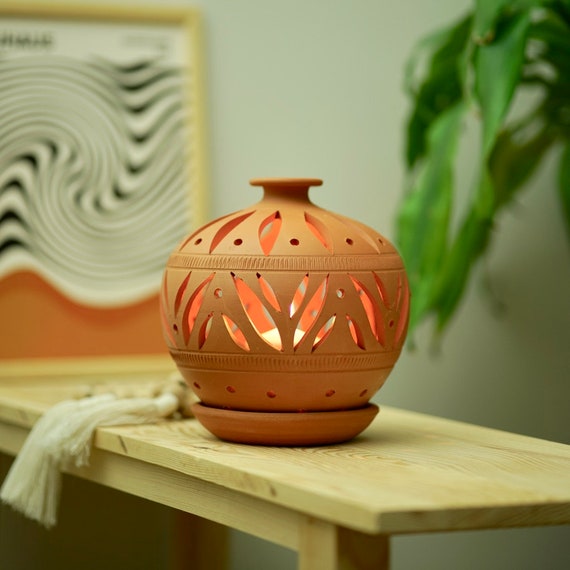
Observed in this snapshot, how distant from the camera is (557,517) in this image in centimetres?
108

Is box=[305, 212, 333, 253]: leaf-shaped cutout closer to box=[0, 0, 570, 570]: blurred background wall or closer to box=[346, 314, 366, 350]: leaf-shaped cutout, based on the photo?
box=[346, 314, 366, 350]: leaf-shaped cutout

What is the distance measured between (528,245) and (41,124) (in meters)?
1.01

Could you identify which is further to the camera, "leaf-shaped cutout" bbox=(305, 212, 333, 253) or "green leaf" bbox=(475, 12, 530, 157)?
"green leaf" bbox=(475, 12, 530, 157)

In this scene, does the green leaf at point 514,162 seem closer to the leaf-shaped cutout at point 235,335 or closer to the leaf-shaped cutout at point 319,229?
the leaf-shaped cutout at point 319,229

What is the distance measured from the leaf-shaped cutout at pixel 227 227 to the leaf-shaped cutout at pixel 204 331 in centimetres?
10

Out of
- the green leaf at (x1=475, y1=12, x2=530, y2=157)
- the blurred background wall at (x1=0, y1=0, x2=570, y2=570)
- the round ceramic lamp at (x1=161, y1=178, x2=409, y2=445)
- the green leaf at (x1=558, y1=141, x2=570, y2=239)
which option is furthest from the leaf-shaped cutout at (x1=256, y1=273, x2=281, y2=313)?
the blurred background wall at (x1=0, y1=0, x2=570, y2=570)

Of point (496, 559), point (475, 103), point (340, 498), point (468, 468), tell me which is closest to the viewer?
point (340, 498)

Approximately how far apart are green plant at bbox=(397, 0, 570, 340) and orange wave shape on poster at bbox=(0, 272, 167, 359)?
1.75 feet

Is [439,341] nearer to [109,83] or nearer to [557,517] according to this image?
[109,83]

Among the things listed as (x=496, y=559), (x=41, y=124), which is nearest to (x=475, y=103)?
(x=41, y=124)

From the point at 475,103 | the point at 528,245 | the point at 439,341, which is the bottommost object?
the point at 439,341

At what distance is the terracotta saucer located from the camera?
1.35m

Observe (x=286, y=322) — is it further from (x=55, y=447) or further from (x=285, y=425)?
(x=55, y=447)

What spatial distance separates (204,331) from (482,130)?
2.26ft
